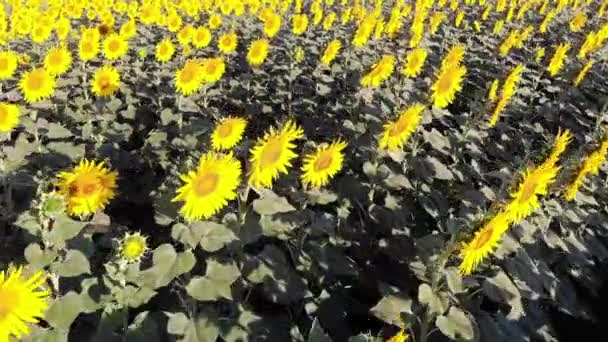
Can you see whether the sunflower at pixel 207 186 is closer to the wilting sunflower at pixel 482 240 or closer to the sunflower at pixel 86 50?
the wilting sunflower at pixel 482 240

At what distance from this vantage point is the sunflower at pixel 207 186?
288 centimetres

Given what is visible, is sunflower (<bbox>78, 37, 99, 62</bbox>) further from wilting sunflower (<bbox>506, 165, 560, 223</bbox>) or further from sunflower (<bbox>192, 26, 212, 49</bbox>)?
wilting sunflower (<bbox>506, 165, 560, 223</bbox>)

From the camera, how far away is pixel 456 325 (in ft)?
10.1

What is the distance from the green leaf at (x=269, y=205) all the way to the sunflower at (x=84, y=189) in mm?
919

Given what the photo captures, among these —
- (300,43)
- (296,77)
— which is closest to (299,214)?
(296,77)

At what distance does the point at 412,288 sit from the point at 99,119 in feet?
11.8

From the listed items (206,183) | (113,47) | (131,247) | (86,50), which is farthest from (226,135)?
(113,47)

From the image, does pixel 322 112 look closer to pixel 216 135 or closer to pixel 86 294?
pixel 216 135

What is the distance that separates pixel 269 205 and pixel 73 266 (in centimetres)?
109

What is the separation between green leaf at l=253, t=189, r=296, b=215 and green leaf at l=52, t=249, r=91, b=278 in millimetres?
946

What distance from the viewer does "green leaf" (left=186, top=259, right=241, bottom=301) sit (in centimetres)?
292

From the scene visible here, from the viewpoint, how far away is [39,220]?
285 cm

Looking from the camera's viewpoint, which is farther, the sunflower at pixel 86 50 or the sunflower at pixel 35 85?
the sunflower at pixel 86 50

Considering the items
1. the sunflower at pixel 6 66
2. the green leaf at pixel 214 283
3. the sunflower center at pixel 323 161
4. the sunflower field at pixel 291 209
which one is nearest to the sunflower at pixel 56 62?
the sunflower field at pixel 291 209
